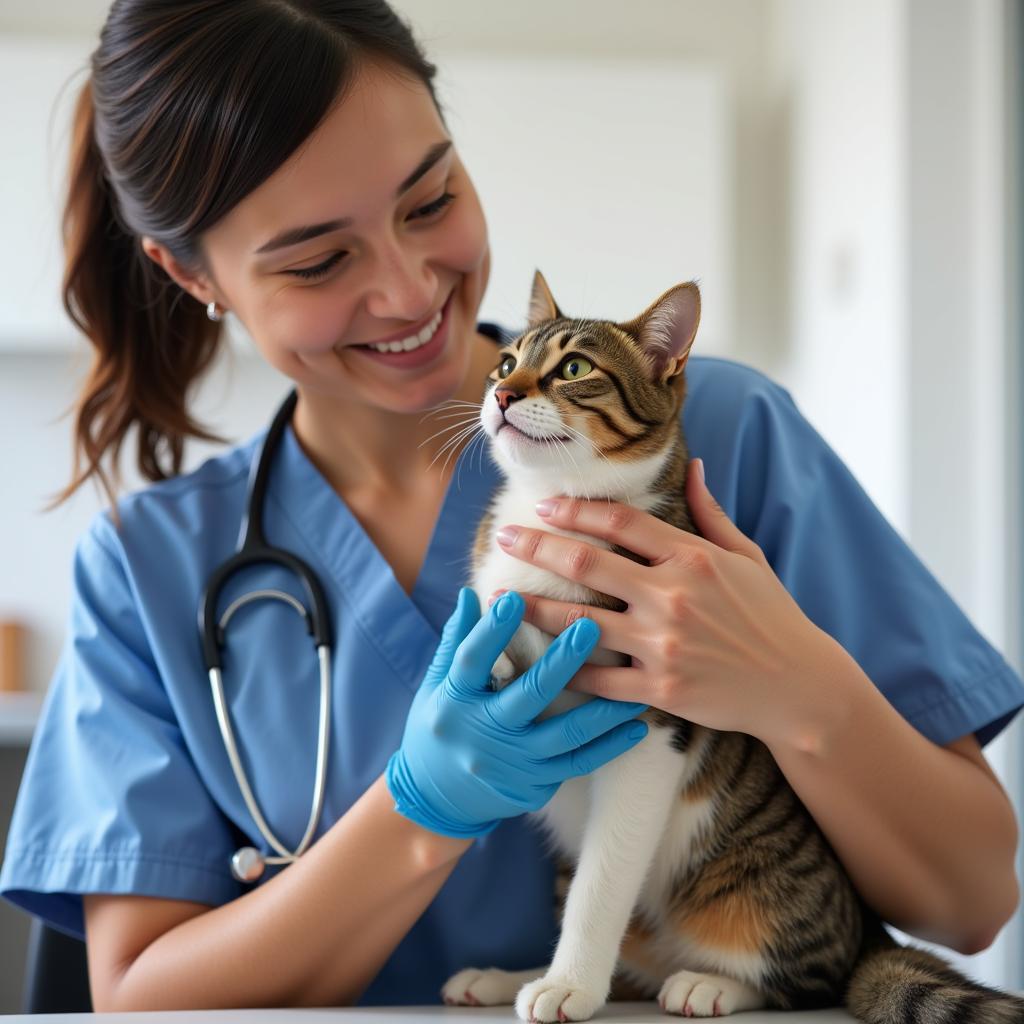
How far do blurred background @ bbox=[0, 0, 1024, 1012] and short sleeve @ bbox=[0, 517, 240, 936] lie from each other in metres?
0.80

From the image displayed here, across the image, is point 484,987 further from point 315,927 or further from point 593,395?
point 593,395

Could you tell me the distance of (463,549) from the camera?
118 centimetres

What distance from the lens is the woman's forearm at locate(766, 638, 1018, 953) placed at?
2.99 feet

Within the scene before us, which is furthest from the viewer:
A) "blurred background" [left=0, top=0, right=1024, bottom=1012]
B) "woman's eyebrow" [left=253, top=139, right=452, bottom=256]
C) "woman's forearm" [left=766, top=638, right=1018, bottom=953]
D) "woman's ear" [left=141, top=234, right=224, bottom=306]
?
"blurred background" [left=0, top=0, right=1024, bottom=1012]

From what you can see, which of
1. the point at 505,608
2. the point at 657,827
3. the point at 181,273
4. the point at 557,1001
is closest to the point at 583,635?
the point at 505,608

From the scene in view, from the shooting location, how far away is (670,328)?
97 centimetres

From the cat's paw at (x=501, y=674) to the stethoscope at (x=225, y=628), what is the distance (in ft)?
0.81

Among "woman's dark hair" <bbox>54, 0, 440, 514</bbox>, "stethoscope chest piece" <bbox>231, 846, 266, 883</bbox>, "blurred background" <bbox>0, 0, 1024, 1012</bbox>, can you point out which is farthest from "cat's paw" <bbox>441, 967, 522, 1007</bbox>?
"blurred background" <bbox>0, 0, 1024, 1012</bbox>

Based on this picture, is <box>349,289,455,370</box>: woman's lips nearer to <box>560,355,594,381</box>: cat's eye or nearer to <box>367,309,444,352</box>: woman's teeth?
<box>367,309,444,352</box>: woman's teeth

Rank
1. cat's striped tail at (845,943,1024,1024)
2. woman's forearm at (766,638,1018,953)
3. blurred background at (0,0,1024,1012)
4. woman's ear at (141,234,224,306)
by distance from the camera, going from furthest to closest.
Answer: blurred background at (0,0,1024,1012) → woman's ear at (141,234,224,306) → woman's forearm at (766,638,1018,953) → cat's striped tail at (845,943,1024,1024)

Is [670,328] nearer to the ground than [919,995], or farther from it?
farther from it

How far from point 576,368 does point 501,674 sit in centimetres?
28

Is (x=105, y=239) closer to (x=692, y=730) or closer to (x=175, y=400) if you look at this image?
(x=175, y=400)

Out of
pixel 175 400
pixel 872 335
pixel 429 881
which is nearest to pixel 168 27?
pixel 175 400
